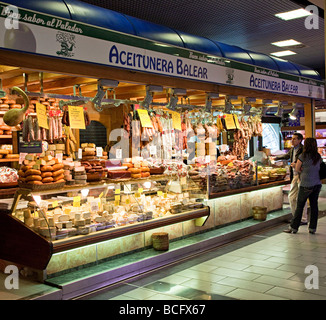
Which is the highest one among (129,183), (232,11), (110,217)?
(232,11)

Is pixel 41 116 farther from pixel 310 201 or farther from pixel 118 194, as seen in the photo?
pixel 310 201

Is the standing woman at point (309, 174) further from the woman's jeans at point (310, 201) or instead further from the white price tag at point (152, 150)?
the white price tag at point (152, 150)

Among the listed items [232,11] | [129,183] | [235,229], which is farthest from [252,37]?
[129,183]

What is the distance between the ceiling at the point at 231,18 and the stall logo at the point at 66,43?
11.2 feet

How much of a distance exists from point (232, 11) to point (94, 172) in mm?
5042

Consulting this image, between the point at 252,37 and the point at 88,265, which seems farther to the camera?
the point at 252,37

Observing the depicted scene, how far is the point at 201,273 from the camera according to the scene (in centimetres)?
568

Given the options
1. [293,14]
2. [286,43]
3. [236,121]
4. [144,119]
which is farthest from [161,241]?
[286,43]

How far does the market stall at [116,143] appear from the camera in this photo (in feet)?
15.9

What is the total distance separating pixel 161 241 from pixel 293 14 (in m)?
6.35

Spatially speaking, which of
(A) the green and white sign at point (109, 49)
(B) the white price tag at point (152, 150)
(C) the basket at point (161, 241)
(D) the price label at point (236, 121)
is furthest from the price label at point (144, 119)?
(D) the price label at point (236, 121)

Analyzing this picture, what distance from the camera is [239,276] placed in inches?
218

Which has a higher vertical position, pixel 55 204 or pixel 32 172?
pixel 32 172
